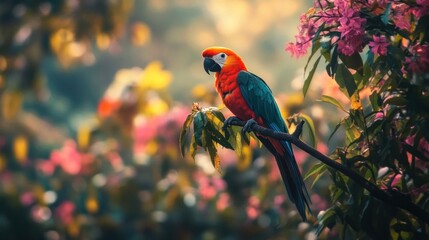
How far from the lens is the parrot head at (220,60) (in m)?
2.28

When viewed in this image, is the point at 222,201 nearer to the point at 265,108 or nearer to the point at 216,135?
the point at 265,108

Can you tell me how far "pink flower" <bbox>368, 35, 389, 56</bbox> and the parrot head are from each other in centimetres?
65

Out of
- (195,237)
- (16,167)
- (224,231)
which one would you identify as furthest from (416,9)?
(16,167)

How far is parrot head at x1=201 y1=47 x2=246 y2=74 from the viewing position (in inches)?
89.8

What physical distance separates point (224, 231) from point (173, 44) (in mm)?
7226

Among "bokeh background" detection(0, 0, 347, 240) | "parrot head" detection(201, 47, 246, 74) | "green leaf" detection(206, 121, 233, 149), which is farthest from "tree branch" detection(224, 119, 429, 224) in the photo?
"bokeh background" detection(0, 0, 347, 240)

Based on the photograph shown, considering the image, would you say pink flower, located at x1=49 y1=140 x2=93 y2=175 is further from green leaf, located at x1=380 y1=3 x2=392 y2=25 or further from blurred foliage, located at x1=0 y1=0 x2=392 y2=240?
green leaf, located at x1=380 y1=3 x2=392 y2=25

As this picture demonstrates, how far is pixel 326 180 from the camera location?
11.6ft

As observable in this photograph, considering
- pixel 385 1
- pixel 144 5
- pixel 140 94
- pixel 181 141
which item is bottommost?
pixel 181 141

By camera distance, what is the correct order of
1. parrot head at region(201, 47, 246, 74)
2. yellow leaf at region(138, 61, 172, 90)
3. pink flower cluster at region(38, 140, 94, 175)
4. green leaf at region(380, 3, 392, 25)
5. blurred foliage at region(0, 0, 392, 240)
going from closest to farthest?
green leaf at region(380, 3, 392, 25), parrot head at region(201, 47, 246, 74), blurred foliage at region(0, 0, 392, 240), yellow leaf at region(138, 61, 172, 90), pink flower cluster at region(38, 140, 94, 175)

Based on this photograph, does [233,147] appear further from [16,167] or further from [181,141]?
[16,167]

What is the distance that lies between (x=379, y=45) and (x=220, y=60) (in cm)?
71

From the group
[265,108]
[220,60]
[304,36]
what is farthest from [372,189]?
[220,60]

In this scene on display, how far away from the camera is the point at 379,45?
1.70 meters
